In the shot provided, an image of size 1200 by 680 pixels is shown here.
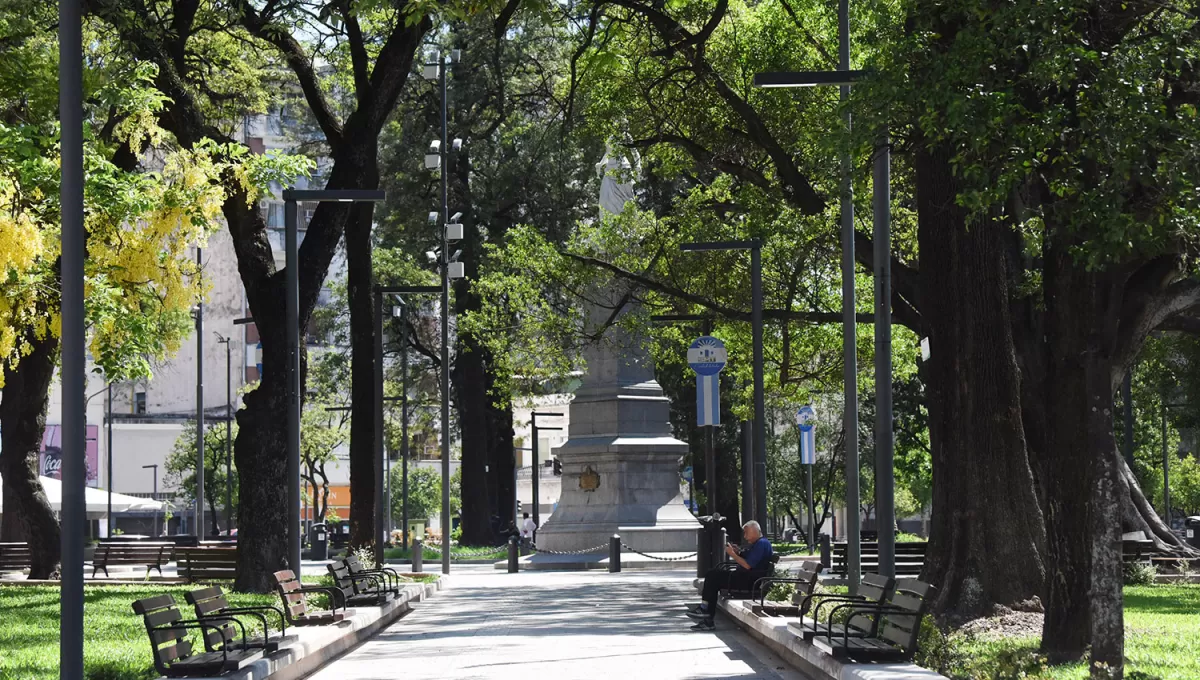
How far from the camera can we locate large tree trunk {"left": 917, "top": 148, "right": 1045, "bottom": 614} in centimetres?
1953

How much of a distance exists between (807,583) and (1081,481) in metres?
6.34

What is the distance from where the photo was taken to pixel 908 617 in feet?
47.6

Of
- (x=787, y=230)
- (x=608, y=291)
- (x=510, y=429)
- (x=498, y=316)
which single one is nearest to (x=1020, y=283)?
(x=787, y=230)

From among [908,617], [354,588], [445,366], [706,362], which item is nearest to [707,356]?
[706,362]

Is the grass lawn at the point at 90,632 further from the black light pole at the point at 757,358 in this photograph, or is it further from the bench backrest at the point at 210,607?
the black light pole at the point at 757,358

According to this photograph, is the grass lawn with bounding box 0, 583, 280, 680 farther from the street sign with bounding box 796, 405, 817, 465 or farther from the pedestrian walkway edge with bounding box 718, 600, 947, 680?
the street sign with bounding box 796, 405, 817, 465

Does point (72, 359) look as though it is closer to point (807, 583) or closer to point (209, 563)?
point (807, 583)

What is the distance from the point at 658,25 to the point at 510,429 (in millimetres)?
36226

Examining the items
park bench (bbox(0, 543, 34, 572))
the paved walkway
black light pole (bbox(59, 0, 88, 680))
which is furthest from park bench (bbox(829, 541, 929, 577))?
black light pole (bbox(59, 0, 88, 680))

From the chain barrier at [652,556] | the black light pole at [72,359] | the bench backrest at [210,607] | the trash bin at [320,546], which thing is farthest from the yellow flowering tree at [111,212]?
the trash bin at [320,546]

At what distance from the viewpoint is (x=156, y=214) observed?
2214 cm

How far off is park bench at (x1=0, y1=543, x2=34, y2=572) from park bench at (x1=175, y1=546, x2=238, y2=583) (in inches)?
220

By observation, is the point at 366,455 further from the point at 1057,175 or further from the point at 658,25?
the point at 1057,175

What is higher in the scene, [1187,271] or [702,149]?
[702,149]
